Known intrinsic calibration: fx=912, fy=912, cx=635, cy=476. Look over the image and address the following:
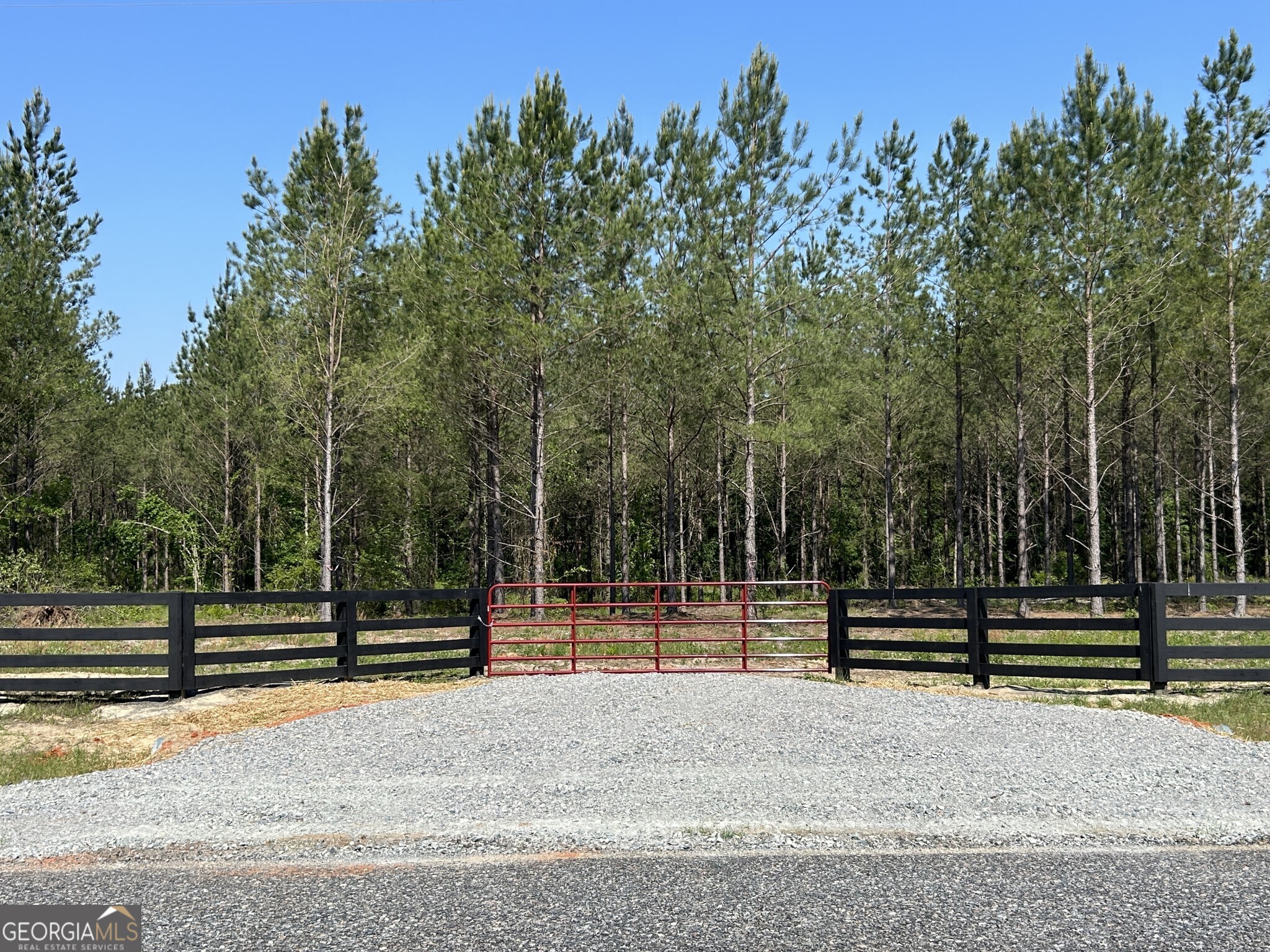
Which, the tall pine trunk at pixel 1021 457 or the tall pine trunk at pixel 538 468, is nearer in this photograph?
the tall pine trunk at pixel 538 468

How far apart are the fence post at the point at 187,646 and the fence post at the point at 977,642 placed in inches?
408

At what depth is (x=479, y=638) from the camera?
13.8m

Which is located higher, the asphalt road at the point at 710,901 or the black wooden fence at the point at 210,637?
the black wooden fence at the point at 210,637

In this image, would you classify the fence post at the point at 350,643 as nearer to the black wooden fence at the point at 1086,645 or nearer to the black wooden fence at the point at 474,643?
the black wooden fence at the point at 474,643

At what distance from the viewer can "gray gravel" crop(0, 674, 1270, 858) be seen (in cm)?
617

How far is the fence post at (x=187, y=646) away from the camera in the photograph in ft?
38.8

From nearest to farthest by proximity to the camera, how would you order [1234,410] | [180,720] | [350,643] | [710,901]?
1. [710,901]
2. [180,720]
3. [350,643]
4. [1234,410]

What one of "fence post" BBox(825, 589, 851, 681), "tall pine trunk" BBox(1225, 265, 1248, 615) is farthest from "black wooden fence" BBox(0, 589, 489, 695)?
"tall pine trunk" BBox(1225, 265, 1248, 615)

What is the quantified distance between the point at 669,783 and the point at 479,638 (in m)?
6.98

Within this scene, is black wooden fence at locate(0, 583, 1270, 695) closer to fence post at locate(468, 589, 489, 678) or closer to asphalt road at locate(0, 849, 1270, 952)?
fence post at locate(468, 589, 489, 678)

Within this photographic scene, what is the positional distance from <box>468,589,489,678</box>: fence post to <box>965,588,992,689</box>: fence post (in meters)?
6.95

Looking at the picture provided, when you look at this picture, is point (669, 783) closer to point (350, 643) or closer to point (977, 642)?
point (977, 642)

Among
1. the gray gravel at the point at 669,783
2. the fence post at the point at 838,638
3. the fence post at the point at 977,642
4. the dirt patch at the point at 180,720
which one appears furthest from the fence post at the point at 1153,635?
the dirt patch at the point at 180,720

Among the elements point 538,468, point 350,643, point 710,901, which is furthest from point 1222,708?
point 538,468
